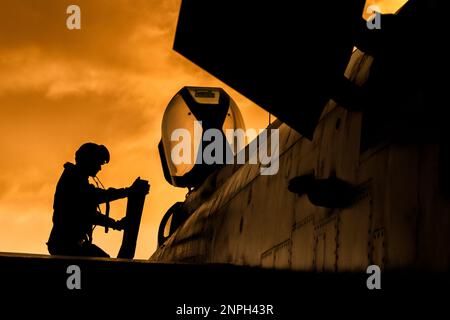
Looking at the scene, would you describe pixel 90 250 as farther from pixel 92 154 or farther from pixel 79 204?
pixel 92 154

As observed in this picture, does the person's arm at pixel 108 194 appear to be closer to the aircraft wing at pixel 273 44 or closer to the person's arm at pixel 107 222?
the person's arm at pixel 107 222

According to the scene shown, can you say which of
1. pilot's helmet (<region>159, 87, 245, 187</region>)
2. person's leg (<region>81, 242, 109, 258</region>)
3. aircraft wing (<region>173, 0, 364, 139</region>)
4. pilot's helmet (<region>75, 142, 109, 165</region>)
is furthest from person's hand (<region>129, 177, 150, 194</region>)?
aircraft wing (<region>173, 0, 364, 139</region>)

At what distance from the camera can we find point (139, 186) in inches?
376

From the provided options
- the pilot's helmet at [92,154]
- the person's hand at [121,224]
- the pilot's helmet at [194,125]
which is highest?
the pilot's helmet at [194,125]

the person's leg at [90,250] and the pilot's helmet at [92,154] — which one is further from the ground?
the pilot's helmet at [92,154]

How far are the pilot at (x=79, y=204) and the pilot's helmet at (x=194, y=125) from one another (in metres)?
2.95

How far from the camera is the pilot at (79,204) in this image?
8531 mm

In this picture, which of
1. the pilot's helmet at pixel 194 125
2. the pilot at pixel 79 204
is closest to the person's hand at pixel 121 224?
the pilot at pixel 79 204

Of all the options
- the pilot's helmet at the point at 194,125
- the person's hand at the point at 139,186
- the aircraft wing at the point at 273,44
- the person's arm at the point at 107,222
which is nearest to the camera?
the aircraft wing at the point at 273,44

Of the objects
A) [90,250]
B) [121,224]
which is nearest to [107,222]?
[121,224]

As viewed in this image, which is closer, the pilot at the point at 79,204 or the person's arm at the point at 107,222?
the pilot at the point at 79,204

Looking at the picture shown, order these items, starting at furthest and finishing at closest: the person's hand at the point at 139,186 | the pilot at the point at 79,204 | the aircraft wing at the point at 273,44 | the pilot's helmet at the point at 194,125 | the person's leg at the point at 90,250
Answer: the pilot's helmet at the point at 194,125
the person's hand at the point at 139,186
the person's leg at the point at 90,250
the pilot at the point at 79,204
the aircraft wing at the point at 273,44

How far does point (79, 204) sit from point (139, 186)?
1.01m
